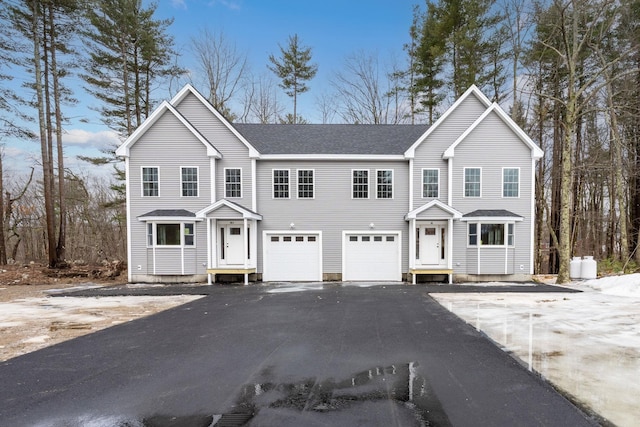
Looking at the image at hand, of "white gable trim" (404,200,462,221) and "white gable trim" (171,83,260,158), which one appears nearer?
"white gable trim" (404,200,462,221)

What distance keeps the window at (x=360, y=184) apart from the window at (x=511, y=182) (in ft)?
18.7

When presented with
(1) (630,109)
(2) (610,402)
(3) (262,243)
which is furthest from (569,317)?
(1) (630,109)

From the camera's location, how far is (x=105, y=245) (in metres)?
21.9

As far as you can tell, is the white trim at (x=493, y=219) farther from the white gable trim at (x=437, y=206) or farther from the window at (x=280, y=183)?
the window at (x=280, y=183)

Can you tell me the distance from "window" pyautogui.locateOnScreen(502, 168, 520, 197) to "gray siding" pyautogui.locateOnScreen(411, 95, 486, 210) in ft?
7.71

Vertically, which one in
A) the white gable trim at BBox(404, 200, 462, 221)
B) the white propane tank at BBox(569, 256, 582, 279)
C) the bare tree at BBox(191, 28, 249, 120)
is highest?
the bare tree at BBox(191, 28, 249, 120)

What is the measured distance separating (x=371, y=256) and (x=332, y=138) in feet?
18.7

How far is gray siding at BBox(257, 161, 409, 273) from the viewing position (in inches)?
539

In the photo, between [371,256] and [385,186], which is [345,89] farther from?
[371,256]

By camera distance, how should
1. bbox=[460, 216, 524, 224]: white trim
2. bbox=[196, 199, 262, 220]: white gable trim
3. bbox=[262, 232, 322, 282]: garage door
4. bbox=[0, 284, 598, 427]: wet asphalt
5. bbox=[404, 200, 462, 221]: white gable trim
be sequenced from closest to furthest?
bbox=[0, 284, 598, 427]: wet asphalt → bbox=[196, 199, 262, 220]: white gable trim → bbox=[404, 200, 462, 221]: white gable trim → bbox=[460, 216, 524, 224]: white trim → bbox=[262, 232, 322, 282]: garage door

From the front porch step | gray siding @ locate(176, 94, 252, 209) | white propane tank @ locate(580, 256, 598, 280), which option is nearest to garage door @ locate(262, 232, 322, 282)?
Result: gray siding @ locate(176, 94, 252, 209)

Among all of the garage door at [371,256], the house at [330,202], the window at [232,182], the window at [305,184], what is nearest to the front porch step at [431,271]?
the house at [330,202]

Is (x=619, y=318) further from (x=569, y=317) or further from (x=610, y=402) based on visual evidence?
(x=610, y=402)

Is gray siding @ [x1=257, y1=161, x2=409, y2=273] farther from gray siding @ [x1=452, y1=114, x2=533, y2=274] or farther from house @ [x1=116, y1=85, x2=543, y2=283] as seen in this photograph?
gray siding @ [x1=452, y1=114, x2=533, y2=274]
